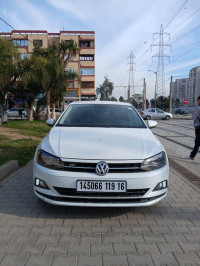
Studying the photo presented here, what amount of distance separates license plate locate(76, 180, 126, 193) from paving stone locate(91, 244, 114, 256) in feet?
1.94

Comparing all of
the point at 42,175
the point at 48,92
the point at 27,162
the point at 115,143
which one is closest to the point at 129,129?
the point at 115,143

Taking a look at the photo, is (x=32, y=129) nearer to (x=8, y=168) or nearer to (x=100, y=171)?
(x=8, y=168)

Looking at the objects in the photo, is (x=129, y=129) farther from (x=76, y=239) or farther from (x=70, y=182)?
(x=76, y=239)

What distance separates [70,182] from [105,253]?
0.86 m

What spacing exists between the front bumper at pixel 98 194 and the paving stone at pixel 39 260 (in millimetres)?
695

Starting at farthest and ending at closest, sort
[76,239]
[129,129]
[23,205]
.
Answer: [129,129] → [23,205] → [76,239]

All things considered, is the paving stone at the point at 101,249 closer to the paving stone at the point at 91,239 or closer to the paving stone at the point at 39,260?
the paving stone at the point at 91,239

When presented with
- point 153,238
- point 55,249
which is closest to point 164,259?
point 153,238

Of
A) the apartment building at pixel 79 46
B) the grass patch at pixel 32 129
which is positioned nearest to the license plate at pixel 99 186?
the grass patch at pixel 32 129

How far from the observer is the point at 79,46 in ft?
177

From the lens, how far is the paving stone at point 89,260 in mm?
2249

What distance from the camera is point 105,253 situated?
241 centimetres

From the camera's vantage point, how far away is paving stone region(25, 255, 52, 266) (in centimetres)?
224

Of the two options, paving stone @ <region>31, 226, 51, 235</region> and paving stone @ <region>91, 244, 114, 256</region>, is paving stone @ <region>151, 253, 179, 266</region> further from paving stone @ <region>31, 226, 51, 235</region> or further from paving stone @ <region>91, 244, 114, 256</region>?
paving stone @ <region>31, 226, 51, 235</region>
